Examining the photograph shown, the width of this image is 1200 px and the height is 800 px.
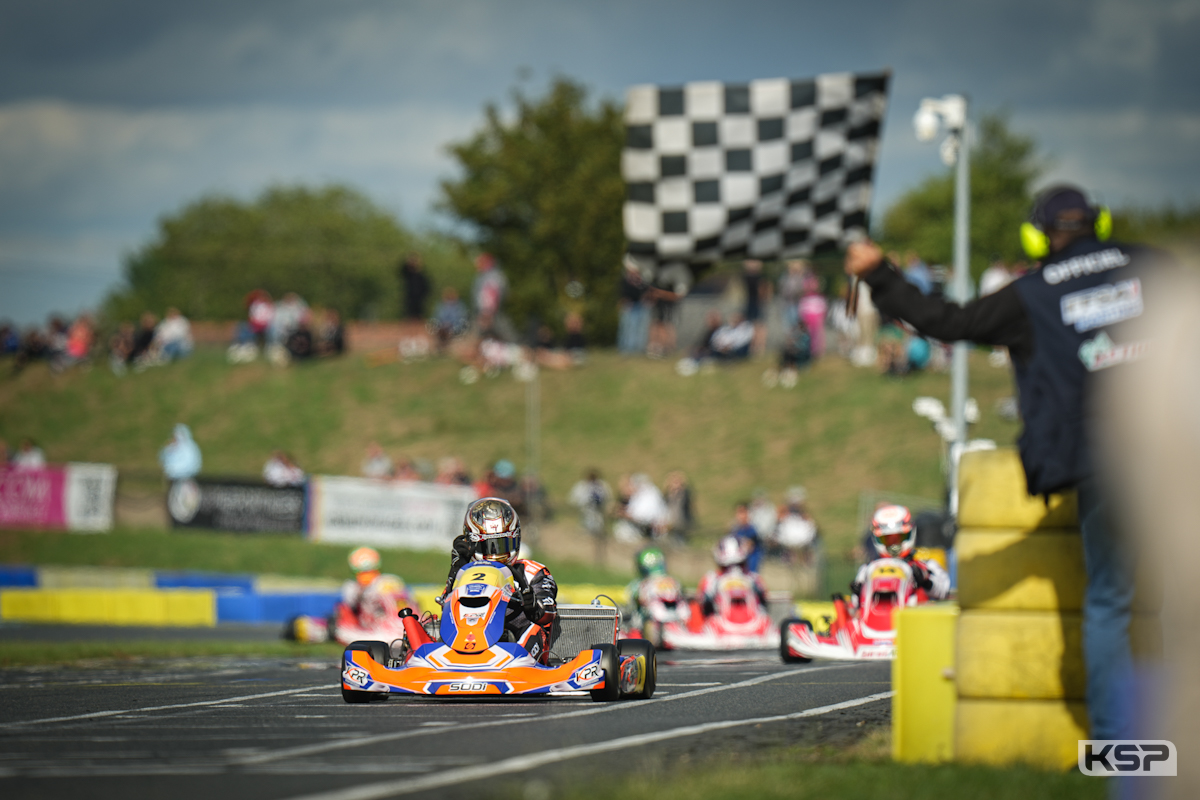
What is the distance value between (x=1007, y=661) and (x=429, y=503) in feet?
61.8

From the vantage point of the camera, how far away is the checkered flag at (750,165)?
11.9 metres

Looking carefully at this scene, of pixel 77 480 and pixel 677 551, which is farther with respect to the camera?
pixel 77 480

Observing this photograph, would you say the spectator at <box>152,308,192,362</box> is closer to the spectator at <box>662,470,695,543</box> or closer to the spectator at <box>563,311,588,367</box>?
the spectator at <box>563,311,588,367</box>

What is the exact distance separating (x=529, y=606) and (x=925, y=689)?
3.60 meters

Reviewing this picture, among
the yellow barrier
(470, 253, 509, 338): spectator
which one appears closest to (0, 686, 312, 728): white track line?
the yellow barrier

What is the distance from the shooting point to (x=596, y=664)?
8.05 m

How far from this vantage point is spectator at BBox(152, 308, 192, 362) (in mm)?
36312

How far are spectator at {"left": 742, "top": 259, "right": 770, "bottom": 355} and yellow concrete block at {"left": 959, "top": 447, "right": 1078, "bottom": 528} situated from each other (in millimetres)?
21229

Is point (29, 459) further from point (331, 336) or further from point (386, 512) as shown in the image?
point (331, 336)

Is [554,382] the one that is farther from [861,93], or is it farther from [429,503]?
[861,93]

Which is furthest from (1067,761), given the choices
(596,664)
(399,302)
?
(399,302)

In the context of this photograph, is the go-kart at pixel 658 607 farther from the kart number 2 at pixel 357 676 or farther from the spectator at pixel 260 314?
the spectator at pixel 260 314

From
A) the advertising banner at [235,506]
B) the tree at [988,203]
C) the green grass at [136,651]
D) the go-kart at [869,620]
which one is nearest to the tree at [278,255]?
the tree at [988,203]

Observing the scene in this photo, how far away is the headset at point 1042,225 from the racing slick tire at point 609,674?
12.5 ft
